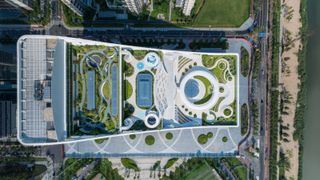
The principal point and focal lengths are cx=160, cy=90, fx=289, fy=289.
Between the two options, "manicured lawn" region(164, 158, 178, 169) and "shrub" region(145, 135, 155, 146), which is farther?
"manicured lawn" region(164, 158, 178, 169)

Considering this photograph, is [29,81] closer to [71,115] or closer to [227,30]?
[71,115]

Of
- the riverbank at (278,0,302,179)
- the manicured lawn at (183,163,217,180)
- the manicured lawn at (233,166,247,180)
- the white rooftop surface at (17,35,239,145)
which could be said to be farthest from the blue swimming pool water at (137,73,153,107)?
the riverbank at (278,0,302,179)

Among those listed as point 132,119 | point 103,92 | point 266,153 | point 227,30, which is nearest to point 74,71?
point 103,92

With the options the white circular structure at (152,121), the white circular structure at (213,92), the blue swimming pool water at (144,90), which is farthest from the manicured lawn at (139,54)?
the white circular structure at (152,121)

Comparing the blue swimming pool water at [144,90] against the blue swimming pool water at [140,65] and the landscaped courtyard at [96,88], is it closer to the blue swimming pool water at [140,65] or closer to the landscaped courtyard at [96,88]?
the blue swimming pool water at [140,65]

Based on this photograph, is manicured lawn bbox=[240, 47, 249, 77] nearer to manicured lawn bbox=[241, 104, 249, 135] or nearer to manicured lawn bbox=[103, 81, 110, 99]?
manicured lawn bbox=[241, 104, 249, 135]

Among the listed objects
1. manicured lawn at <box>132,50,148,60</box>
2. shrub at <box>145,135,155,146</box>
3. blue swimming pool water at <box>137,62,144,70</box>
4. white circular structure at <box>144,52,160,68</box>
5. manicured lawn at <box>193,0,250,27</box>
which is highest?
manicured lawn at <box>193,0,250,27</box>
